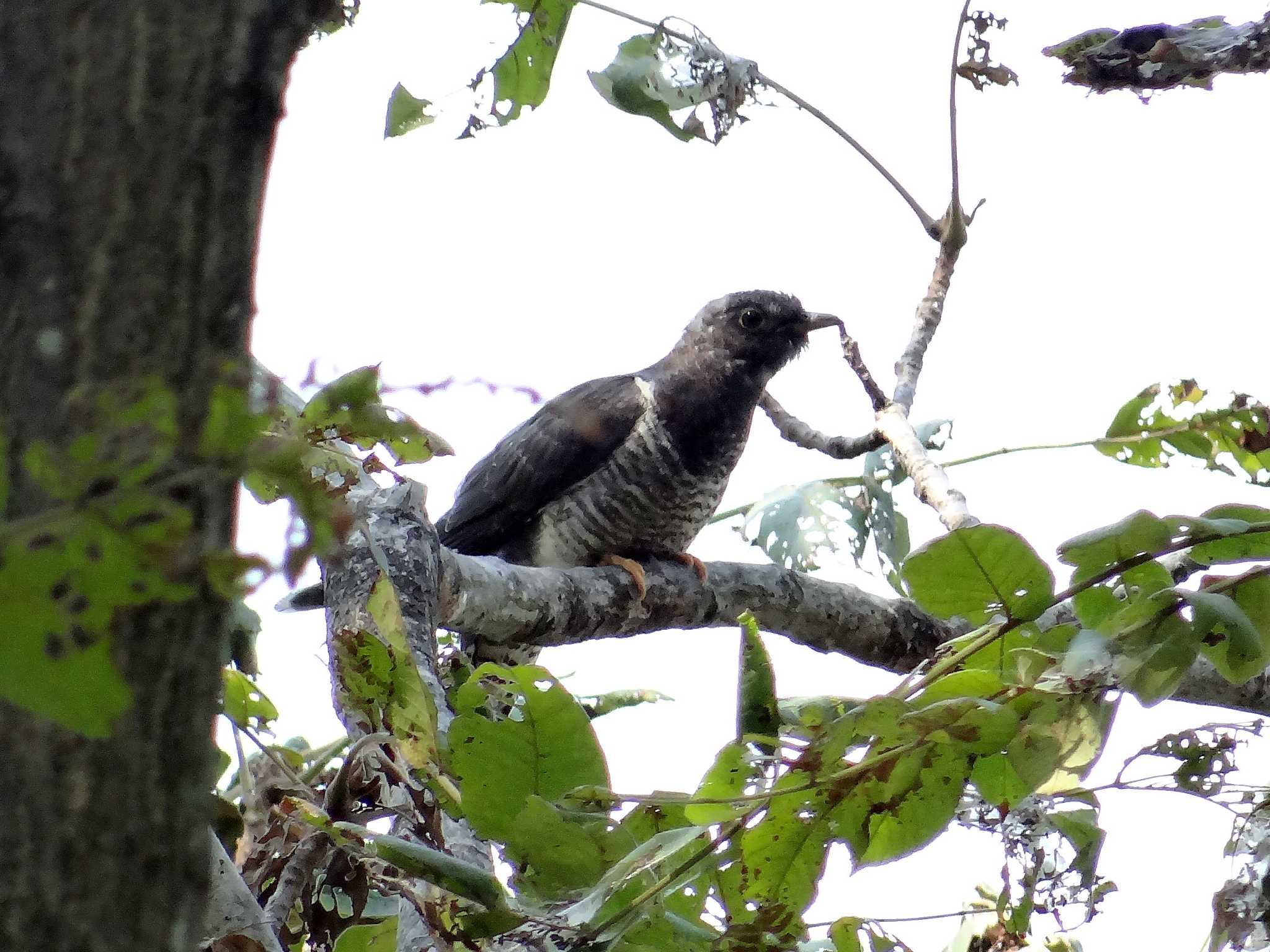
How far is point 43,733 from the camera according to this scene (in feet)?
1.69

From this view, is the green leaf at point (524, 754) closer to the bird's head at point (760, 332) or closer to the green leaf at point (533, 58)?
the green leaf at point (533, 58)

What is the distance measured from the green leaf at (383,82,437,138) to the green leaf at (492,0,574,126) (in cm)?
14

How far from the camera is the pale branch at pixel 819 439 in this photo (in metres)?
3.16

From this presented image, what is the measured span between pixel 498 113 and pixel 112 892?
2.16 m

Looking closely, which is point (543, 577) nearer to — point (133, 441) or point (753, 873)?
point (753, 873)

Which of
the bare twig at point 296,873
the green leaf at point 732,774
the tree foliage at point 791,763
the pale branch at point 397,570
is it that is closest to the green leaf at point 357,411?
the tree foliage at point 791,763

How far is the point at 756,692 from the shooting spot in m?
1.12

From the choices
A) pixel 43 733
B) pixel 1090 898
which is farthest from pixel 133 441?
pixel 1090 898

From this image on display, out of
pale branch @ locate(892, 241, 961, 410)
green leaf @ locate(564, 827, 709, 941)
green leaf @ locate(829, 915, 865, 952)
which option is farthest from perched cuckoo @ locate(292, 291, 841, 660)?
green leaf @ locate(564, 827, 709, 941)

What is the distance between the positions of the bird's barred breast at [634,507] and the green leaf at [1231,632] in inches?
118

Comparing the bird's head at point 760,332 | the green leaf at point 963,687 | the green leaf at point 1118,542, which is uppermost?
the bird's head at point 760,332

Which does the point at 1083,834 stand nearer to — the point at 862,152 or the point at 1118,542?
the point at 1118,542

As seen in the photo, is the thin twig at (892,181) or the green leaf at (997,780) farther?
the thin twig at (892,181)

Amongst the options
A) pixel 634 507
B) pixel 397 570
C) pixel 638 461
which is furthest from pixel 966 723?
pixel 638 461
